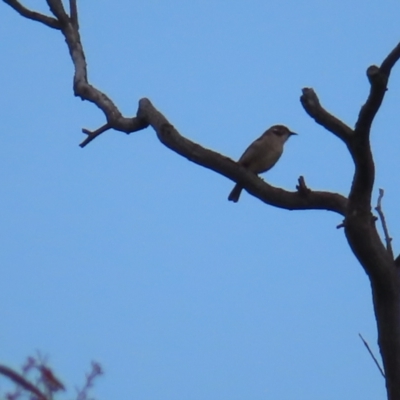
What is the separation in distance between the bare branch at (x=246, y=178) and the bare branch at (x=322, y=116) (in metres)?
0.31

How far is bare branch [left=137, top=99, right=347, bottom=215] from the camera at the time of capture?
2.88 meters

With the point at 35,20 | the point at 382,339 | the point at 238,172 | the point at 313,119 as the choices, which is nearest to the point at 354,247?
the point at 382,339

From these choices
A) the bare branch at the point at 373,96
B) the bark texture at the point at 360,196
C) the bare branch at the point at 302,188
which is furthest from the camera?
the bare branch at the point at 302,188

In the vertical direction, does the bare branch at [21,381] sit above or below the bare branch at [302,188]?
below

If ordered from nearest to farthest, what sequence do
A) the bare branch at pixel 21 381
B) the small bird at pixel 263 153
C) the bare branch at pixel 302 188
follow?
the bare branch at pixel 21 381, the bare branch at pixel 302 188, the small bird at pixel 263 153

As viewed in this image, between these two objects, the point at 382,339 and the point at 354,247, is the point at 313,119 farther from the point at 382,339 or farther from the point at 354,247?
the point at 382,339

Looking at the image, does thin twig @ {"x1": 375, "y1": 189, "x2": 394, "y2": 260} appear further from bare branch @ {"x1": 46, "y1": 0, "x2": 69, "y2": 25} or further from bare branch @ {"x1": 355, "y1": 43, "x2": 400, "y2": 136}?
bare branch @ {"x1": 46, "y1": 0, "x2": 69, "y2": 25}

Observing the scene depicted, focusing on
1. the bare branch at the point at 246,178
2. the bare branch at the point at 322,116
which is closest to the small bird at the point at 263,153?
the bare branch at the point at 246,178

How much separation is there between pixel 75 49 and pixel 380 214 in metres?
2.48

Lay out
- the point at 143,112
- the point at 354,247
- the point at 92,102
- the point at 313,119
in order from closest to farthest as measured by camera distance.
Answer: the point at 354,247, the point at 313,119, the point at 143,112, the point at 92,102

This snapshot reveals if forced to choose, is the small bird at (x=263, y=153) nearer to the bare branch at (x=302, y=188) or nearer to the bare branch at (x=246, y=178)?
the bare branch at (x=246, y=178)

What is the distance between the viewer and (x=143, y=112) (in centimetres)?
362

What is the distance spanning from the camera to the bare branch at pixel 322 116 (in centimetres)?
256

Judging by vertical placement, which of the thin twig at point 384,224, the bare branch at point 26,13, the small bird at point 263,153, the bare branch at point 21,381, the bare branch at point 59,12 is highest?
the small bird at point 263,153
